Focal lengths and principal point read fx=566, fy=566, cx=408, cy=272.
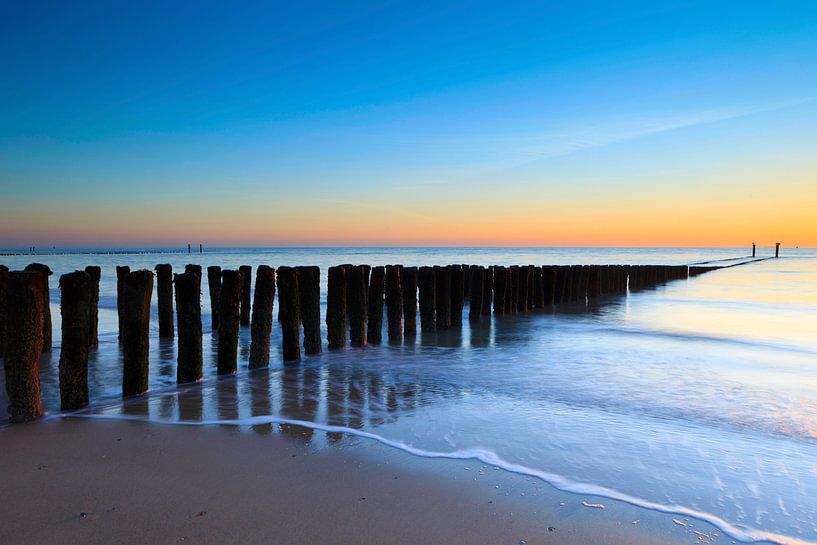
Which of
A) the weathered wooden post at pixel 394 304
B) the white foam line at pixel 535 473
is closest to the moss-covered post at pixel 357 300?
the weathered wooden post at pixel 394 304

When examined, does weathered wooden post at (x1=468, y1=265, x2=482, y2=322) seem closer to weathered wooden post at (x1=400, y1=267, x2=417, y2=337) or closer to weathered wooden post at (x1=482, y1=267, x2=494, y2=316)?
weathered wooden post at (x1=482, y1=267, x2=494, y2=316)

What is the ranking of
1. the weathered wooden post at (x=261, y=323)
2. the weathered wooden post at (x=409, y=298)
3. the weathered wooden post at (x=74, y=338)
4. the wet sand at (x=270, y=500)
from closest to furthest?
the wet sand at (x=270, y=500), the weathered wooden post at (x=74, y=338), the weathered wooden post at (x=261, y=323), the weathered wooden post at (x=409, y=298)

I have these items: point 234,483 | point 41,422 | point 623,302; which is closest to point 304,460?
point 234,483

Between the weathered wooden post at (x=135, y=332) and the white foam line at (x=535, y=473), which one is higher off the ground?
the weathered wooden post at (x=135, y=332)

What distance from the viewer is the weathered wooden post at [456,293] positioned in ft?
34.0

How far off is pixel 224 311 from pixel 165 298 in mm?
3568

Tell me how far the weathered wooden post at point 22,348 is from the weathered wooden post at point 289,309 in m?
2.68

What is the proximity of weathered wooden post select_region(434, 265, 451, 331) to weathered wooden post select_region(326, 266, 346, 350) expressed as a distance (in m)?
2.48

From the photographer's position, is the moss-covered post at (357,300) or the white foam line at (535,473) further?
the moss-covered post at (357,300)

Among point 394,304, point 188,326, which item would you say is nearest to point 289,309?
point 188,326

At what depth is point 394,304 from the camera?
9.08 meters

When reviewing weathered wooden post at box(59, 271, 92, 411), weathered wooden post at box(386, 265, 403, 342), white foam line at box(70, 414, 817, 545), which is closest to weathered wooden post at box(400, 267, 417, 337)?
weathered wooden post at box(386, 265, 403, 342)

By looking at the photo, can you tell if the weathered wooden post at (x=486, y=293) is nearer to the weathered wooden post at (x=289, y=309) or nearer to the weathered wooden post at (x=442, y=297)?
the weathered wooden post at (x=442, y=297)

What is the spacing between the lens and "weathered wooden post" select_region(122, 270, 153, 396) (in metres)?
5.35
